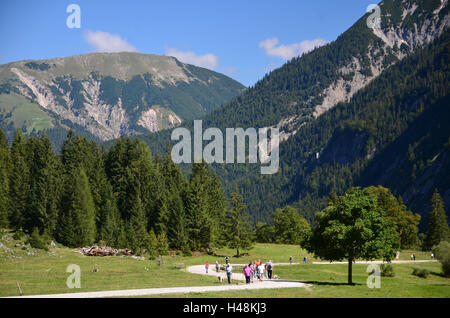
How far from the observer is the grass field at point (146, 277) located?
1441 inches

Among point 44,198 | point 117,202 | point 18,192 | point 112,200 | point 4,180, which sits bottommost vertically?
point 117,202

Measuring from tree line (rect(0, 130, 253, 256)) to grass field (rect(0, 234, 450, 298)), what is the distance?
23.6ft

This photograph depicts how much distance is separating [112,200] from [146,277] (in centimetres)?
4632

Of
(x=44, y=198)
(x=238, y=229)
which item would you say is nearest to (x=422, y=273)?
(x=238, y=229)

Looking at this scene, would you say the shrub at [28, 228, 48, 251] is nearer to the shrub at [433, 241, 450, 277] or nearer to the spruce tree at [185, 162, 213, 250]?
the spruce tree at [185, 162, 213, 250]

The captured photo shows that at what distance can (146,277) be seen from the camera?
48.3 m

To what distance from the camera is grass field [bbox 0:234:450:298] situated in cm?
3659

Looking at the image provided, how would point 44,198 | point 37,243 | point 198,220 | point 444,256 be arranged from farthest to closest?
point 198,220, point 44,198, point 37,243, point 444,256

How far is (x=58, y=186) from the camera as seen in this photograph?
85.9 m

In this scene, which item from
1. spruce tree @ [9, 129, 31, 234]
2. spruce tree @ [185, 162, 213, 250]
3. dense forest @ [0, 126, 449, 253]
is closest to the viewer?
dense forest @ [0, 126, 449, 253]

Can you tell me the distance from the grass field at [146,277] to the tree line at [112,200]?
283 inches

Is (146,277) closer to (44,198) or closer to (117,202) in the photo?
(44,198)

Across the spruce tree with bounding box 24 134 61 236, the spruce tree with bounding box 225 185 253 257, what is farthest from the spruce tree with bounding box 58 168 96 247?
the spruce tree with bounding box 225 185 253 257
